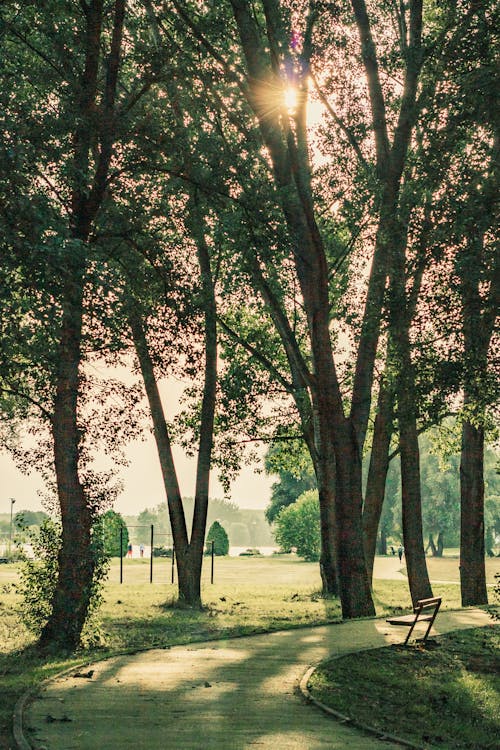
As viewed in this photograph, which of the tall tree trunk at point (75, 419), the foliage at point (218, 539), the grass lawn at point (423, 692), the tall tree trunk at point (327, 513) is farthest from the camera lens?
the foliage at point (218, 539)

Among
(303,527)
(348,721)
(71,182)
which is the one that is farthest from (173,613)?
(303,527)

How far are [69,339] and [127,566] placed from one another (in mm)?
39587

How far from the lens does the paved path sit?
728cm

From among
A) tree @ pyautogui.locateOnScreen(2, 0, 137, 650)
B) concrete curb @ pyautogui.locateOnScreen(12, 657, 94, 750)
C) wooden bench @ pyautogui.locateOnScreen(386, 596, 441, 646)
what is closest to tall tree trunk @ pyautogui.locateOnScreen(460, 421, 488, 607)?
wooden bench @ pyautogui.locateOnScreen(386, 596, 441, 646)

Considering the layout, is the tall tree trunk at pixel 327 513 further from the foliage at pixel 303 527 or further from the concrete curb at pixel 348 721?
the foliage at pixel 303 527

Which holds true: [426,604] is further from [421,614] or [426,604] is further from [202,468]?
[202,468]

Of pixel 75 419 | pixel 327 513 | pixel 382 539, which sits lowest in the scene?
pixel 382 539

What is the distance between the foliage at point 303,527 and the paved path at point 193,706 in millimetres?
48103

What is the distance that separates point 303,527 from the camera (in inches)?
2399

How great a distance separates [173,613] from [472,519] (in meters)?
7.98

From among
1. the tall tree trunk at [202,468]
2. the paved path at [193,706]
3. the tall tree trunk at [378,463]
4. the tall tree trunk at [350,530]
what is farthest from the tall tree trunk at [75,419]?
the tall tree trunk at [378,463]

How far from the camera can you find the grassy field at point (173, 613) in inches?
496

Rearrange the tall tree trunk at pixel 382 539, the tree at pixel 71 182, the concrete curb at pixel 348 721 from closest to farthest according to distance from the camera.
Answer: the concrete curb at pixel 348 721
the tree at pixel 71 182
the tall tree trunk at pixel 382 539

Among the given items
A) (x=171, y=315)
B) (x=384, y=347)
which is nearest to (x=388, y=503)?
(x=384, y=347)
